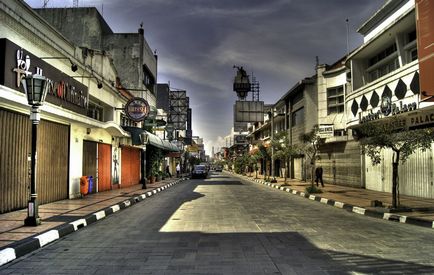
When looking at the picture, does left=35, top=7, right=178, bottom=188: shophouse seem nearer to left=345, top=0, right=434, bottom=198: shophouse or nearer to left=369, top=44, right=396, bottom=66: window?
left=345, top=0, right=434, bottom=198: shophouse

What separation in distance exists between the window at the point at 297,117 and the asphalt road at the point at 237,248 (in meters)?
28.1

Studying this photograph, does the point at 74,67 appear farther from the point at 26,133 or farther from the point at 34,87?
the point at 34,87

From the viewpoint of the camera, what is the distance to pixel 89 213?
495 inches

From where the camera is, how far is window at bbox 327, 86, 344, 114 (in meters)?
31.5

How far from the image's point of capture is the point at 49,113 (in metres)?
13.8

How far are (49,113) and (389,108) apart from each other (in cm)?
1464

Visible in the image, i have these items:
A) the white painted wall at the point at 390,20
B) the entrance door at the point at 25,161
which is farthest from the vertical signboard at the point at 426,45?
the entrance door at the point at 25,161

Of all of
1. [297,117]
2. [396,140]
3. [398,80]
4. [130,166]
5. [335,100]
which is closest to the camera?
[396,140]

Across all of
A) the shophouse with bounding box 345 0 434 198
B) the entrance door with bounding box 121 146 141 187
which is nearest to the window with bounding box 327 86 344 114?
the shophouse with bounding box 345 0 434 198

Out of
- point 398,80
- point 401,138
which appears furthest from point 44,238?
point 398,80

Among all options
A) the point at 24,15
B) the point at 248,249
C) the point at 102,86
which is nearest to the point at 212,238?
the point at 248,249

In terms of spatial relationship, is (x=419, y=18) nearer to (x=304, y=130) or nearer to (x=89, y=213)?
(x=89, y=213)

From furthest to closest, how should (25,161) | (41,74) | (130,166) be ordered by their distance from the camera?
(130,166) → (41,74) → (25,161)

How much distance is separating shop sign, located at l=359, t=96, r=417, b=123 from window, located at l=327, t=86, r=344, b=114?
10.3 metres
